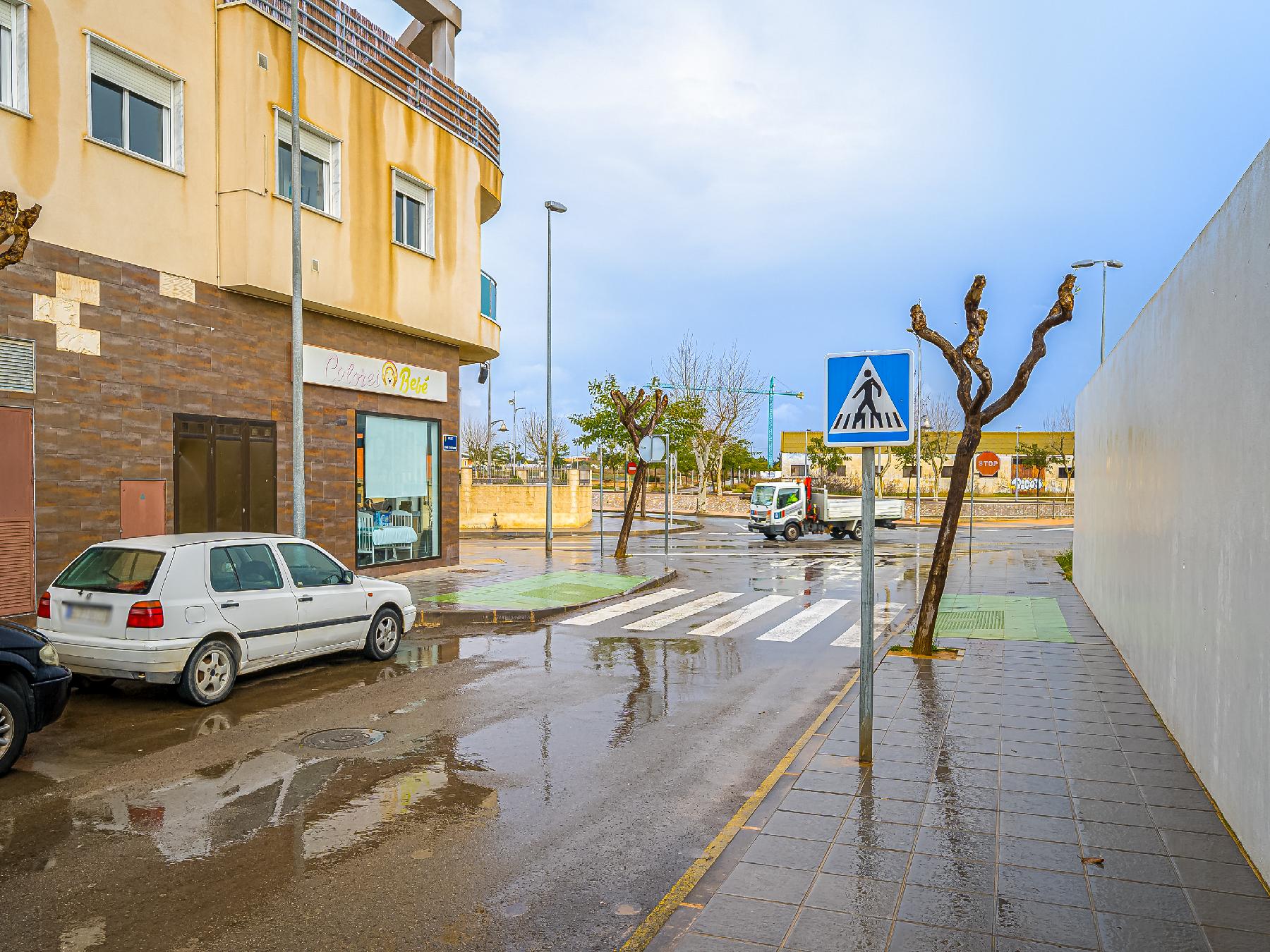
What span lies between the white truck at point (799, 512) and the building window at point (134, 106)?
23468 mm

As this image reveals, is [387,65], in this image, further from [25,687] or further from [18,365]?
[25,687]

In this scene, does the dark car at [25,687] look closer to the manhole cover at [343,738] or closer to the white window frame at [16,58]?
the manhole cover at [343,738]

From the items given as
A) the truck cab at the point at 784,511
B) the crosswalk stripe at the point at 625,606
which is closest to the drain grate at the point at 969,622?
the crosswalk stripe at the point at 625,606

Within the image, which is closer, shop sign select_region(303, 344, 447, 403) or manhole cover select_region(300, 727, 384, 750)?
manhole cover select_region(300, 727, 384, 750)

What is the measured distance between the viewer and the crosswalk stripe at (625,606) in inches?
563

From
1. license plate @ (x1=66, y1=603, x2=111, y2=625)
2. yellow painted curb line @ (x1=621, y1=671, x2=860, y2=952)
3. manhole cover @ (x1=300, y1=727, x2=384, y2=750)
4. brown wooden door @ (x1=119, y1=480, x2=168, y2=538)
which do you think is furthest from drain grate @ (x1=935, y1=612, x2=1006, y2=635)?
brown wooden door @ (x1=119, y1=480, x2=168, y2=538)

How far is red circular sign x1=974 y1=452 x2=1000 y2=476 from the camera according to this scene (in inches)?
927

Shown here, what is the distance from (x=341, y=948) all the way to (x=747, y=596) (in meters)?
13.7

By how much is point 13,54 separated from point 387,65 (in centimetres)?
744

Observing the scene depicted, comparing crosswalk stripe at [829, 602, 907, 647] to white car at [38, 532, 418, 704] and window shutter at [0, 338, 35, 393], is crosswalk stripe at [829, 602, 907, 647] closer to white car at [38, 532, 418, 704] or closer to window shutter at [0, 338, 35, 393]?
white car at [38, 532, 418, 704]

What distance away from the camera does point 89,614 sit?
28.1 ft

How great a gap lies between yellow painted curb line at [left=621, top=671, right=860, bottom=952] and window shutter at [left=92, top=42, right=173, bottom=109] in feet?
43.0

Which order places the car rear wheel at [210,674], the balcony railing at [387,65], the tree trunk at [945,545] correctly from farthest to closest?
the balcony railing at [387,65] → the tree trunk at [945,545] → the car rear wheel at [210,674]

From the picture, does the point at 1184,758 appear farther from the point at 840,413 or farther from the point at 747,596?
the point at 747,596
